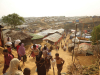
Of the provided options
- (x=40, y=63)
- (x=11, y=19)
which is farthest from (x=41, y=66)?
(x=11, y=19)

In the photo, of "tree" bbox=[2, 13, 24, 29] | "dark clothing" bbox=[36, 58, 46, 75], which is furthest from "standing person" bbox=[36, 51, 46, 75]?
"tree" bbox=[2, 13, 24, 29]

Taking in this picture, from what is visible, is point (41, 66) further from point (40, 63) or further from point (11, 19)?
point (11, 19)

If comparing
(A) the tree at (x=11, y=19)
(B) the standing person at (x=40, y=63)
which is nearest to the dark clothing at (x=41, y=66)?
(B) the standing person at (x=40, y=63)

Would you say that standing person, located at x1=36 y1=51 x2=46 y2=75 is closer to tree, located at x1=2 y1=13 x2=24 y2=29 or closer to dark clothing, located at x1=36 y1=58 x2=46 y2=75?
dark clothing, located at x1=36 y1=58 x2=46 y2=75

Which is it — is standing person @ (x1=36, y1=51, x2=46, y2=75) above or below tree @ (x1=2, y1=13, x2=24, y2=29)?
below

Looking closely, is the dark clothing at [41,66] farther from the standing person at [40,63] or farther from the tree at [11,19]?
the tree at [11,19]

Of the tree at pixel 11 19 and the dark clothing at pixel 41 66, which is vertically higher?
the tree at pixel 11 19

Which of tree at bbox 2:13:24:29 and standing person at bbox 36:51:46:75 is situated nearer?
standing person at bbox 36:51:46:75

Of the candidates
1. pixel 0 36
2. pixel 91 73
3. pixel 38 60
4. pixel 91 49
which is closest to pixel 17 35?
pixel 0 36

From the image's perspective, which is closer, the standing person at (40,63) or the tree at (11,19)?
the standing person at (40,63)

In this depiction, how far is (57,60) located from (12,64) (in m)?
2.31

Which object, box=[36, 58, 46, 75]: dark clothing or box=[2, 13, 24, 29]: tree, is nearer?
box=[36, 58, 46, 75]: dark clothing

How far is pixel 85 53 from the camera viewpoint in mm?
10383

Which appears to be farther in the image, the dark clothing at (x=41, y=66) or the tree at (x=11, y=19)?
the tree at (x=11, y=19)
